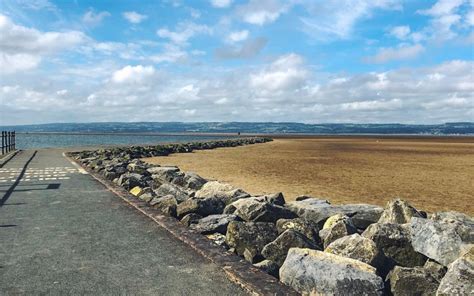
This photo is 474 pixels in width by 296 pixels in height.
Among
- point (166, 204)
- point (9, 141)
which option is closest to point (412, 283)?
point (166, 204)

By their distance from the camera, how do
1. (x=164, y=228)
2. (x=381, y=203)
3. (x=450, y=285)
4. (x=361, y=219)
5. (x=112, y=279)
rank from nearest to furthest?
1. (x=450, y=285)
2. (x=112, y=279)
3. (x=164, y=228)
4. (x=361, y=219)
5. (x=381, y=203)

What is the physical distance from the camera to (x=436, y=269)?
5176 millimetres

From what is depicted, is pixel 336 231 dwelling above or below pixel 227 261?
above

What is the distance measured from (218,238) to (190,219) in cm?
120

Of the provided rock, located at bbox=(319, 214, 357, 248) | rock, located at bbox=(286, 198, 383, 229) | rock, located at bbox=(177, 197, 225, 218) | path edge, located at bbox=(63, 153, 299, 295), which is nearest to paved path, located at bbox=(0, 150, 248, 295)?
path edge, located at bbox=(63, 153, 299, 295)

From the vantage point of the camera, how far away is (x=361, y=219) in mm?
8242

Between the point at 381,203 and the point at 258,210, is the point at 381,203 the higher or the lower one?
the lower one

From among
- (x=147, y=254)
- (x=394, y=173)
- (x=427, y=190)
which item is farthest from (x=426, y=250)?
(x=394, y=173)

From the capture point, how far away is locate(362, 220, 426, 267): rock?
5918 mm

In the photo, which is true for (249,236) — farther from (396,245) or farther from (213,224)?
(396,245)

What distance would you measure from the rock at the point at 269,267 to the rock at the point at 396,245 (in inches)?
62.6

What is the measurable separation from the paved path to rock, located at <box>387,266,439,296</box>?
178 centimetres

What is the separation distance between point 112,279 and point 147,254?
3.48 ft

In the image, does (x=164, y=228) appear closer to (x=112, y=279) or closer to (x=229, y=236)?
(x=229, y=236)
